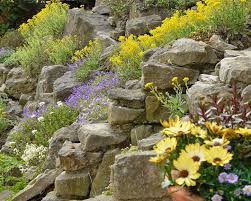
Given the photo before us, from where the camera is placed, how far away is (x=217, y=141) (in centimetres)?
302

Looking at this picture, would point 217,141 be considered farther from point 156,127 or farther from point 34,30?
point 34,30

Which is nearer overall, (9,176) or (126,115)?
(126,115)

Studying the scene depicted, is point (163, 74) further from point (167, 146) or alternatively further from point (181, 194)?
point (181, 194)

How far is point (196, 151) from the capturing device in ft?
9.80

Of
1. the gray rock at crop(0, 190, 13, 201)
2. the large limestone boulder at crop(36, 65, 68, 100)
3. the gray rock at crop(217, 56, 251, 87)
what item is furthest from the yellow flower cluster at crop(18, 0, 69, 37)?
the gray rock at crop(217, 56, 251, 87)

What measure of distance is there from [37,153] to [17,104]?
358cm

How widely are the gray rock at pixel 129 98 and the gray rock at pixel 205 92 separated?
0.81 metres

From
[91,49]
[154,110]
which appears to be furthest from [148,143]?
[91,49]

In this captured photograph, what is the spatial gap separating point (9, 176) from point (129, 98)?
2690 mm

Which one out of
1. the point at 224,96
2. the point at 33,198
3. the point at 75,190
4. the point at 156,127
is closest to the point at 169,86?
the point at 156,127

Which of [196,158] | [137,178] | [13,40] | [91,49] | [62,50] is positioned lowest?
[13,40]

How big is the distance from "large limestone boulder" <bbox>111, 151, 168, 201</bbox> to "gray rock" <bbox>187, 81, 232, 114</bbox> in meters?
0.70

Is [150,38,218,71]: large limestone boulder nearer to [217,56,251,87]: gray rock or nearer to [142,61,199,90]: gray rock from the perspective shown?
[142,61,199,90]: gray rock

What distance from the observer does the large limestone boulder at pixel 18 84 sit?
1067 cm
